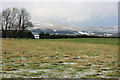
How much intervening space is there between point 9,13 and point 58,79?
7.06 meters

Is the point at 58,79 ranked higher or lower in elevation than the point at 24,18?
lower

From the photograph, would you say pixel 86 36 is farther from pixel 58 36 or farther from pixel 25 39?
pixel 25 39

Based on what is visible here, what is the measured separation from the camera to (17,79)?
4074 mm

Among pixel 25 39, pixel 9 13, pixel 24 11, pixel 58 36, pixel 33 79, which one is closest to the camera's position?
pixel 33 79

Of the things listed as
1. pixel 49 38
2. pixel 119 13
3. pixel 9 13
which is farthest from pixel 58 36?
pixel 119 13

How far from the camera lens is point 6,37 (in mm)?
23203

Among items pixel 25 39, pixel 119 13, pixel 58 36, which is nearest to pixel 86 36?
pixel 58 36

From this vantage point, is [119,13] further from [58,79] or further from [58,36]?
[58,36]

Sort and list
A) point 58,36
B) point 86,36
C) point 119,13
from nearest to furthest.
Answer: point 119,13 → point 58,36 → point 86,36

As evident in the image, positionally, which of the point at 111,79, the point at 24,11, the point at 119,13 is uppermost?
the point at 24,11

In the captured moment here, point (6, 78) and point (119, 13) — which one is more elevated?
point (119, 13)

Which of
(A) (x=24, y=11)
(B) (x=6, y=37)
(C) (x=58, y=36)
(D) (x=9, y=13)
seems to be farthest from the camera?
(C) (x=58, y=36)

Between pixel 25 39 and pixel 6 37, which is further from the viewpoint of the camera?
pixel 6 37

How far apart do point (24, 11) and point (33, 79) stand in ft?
19.3
